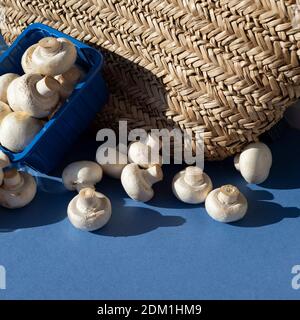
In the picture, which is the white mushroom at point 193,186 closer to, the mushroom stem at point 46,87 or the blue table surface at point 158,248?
the blue table surface at point 158,248

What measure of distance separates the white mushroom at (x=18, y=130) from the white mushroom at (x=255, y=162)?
41 centimetres

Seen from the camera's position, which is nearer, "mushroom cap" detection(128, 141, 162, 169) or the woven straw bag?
the woven straw bag

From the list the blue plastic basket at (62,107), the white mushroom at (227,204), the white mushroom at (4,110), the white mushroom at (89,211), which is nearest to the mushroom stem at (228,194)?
the white mushroom at (227,204)

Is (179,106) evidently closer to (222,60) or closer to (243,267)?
(222,60)

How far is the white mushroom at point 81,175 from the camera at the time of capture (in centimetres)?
117

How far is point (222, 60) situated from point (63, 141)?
1.22ft

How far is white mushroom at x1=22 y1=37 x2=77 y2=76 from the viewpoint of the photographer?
1116mm

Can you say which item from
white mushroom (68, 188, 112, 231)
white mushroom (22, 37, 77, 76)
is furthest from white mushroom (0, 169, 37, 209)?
white mushroom (22, 37, 77, 76)

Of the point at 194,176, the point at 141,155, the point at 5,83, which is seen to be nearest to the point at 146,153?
the point at 141,155

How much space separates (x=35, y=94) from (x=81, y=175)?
7.3 inches

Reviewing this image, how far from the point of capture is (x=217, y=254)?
1.06m

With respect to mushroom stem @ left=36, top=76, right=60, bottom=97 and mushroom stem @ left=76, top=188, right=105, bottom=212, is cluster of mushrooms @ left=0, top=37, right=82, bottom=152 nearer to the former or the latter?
mushroom stem @ left=36, top=76, right=60, bottom=97
